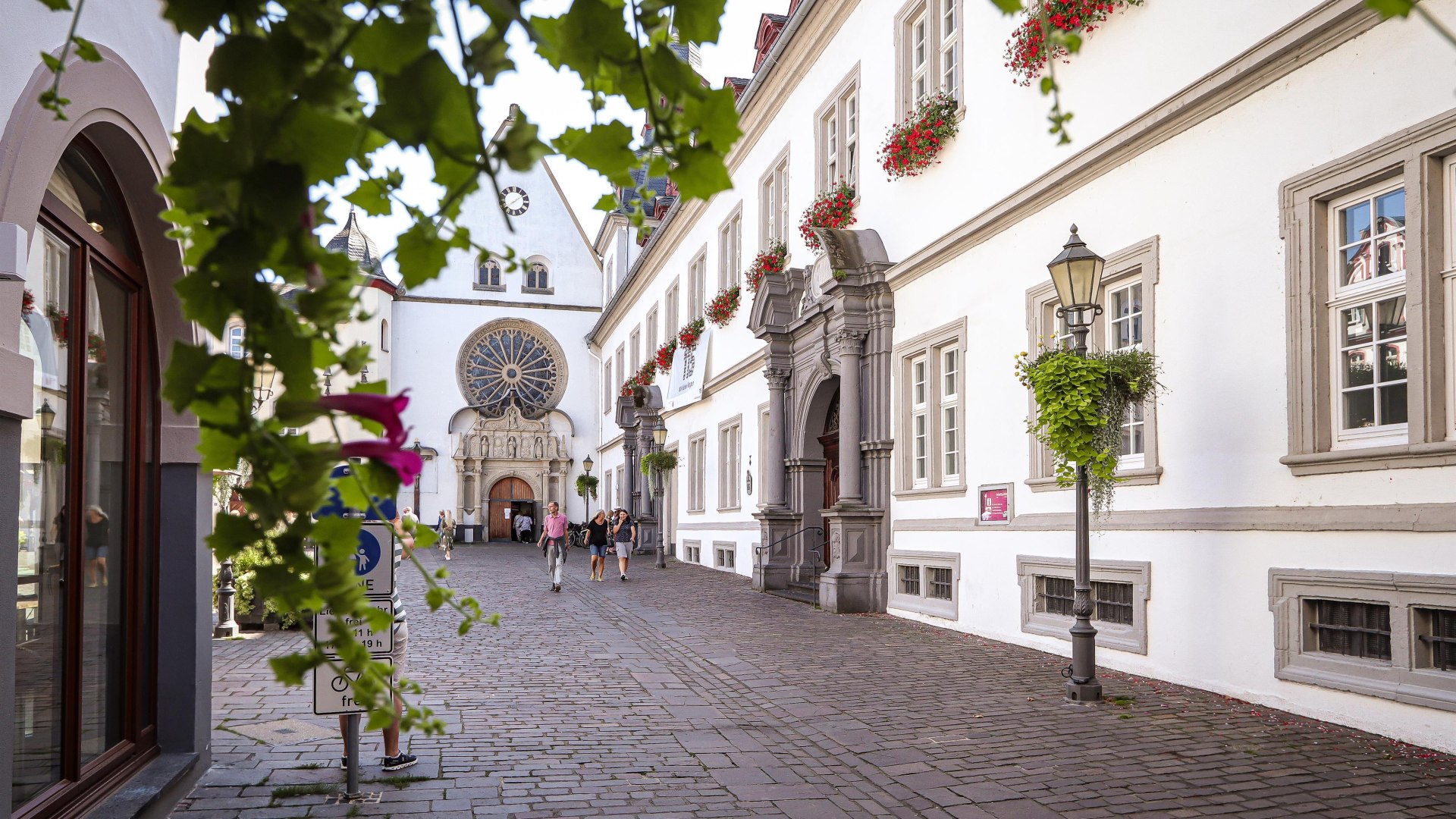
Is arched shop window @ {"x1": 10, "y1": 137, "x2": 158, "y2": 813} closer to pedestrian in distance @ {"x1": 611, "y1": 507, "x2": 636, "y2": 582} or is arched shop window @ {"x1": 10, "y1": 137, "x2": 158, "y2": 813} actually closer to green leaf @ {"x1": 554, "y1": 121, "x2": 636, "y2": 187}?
green leaf @ {"x1": 554, "y1": 121, "x2": 636, "y2": 187}

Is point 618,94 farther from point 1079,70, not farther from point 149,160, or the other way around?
point 1079,70

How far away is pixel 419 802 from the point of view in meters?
5.70

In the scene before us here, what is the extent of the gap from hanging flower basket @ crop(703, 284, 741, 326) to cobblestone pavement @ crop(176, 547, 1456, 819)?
12214mm

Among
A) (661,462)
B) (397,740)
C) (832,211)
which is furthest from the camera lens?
(661,462)

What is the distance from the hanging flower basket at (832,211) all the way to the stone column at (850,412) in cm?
165

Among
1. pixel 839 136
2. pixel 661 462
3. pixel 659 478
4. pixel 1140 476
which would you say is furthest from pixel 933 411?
pixel 659 478

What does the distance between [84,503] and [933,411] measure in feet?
34.4

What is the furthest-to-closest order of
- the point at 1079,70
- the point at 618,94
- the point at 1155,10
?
the point at 1079,70 → the point at 1155,10 → the point at 618,94

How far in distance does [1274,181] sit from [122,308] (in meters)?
7.18

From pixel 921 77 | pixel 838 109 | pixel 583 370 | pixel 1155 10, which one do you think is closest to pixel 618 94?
pixel 1155 10

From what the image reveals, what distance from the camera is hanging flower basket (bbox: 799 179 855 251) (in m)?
16.7

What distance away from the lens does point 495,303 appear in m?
46.8

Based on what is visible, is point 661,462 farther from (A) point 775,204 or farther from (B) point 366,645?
(B) point 366,645

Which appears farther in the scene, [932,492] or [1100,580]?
[932,492]
